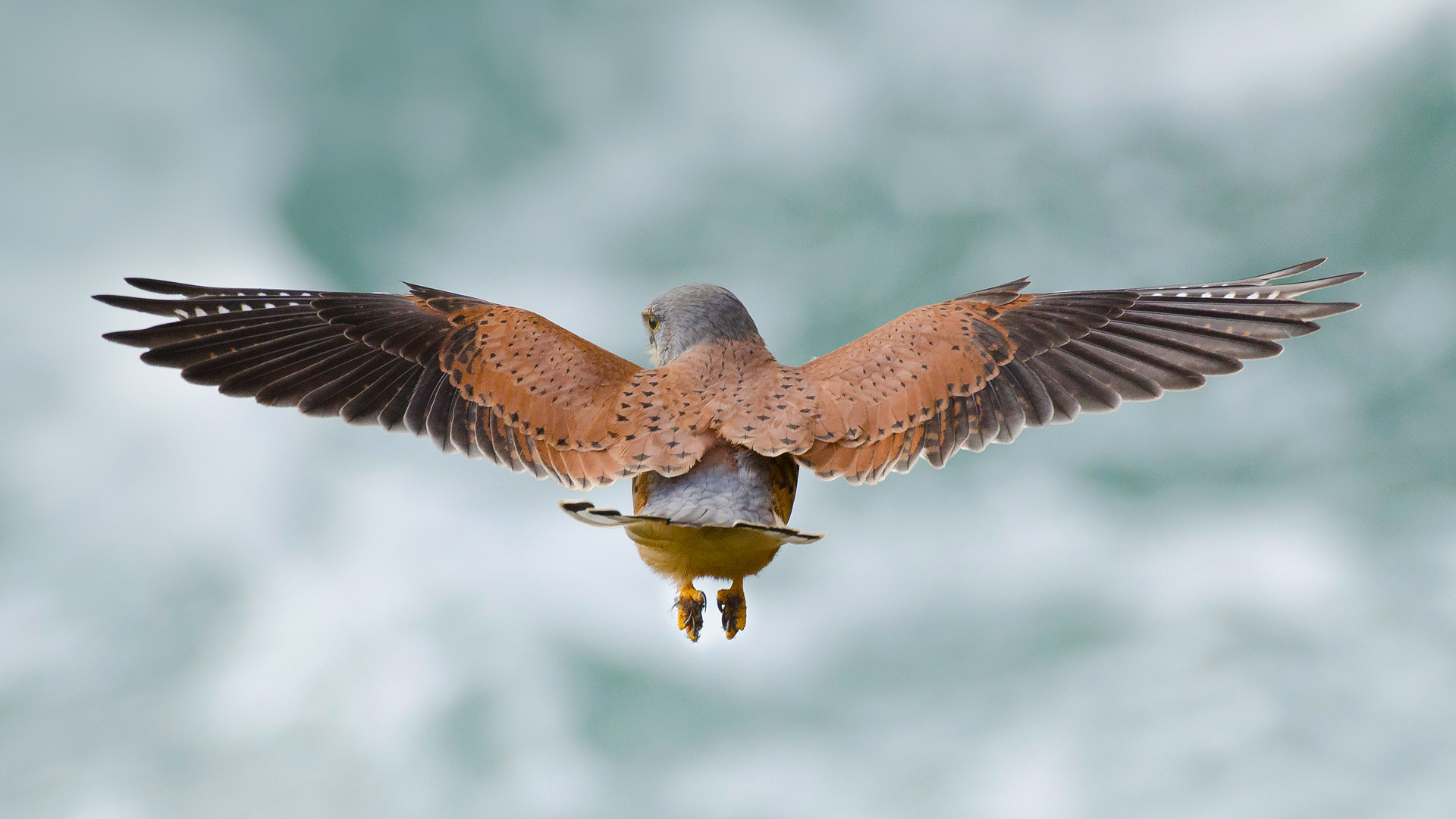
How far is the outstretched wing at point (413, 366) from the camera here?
4.43m

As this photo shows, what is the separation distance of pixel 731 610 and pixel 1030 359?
75.4 inches

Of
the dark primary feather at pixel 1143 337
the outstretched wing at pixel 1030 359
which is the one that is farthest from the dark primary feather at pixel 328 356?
the dark primary feather at pixel 1143 337

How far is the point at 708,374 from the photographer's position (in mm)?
4395

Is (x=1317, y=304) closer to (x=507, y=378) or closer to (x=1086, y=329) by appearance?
(x=1086, y=329)

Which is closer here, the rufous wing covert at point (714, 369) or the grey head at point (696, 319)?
the rufous wing covert at point (714, 369)

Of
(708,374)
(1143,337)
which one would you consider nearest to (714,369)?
(708,374)

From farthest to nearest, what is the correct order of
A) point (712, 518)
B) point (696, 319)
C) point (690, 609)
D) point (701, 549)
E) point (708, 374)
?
point (696, 319), point (708, 374), point (690, 609), point (701, 549), point (712, 518)

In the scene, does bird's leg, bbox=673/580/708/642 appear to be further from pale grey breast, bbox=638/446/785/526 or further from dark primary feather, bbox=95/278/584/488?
dark primary feather, bbox=95/278/584/488

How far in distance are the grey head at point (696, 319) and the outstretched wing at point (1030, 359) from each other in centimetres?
42

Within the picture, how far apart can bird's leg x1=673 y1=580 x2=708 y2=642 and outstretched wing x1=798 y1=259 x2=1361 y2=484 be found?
0.90 metres

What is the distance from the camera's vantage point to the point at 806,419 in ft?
13.7

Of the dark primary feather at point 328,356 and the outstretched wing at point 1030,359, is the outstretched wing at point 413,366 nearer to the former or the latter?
the dark primary feather at point 328,356

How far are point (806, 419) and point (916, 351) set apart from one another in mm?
783

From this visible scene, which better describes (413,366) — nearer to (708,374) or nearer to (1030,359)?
(708,374)
